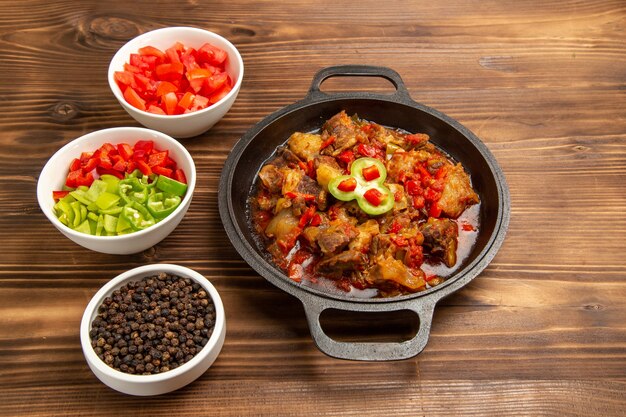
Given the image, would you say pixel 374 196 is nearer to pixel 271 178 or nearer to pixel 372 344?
pixel 271 178

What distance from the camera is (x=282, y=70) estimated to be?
14.0ft

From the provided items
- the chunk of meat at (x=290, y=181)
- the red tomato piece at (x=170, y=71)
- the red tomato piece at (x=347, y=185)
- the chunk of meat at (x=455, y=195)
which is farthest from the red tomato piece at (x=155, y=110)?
the chunk of meat at (x=455, y=195)

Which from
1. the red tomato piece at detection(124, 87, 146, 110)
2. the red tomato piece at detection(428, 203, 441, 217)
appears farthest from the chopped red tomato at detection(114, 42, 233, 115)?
the red tomato piece at detection(428, 203, 441, 217)

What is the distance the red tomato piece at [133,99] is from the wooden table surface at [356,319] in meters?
0.37

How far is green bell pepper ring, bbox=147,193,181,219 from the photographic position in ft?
10.1

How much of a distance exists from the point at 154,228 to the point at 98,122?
4.38 ft

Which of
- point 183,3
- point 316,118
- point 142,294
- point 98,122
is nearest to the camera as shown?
point 142,294

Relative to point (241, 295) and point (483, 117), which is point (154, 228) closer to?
point (241, 295)

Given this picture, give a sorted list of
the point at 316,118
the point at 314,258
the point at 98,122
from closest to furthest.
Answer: the point at 314,258 → the point at 316,118 → the point at 98,122

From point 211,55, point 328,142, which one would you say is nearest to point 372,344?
point 328,142

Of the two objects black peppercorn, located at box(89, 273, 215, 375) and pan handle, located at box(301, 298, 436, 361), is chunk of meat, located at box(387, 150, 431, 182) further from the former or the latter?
black peppercorn, located at box(89, 273, 215, 375)

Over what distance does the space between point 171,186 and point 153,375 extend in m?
1.02

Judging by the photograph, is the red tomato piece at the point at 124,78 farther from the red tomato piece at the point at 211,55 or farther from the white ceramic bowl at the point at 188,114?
the red tomato piece at the point at 211,55

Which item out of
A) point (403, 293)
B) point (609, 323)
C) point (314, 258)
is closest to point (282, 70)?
point (314, 258)
